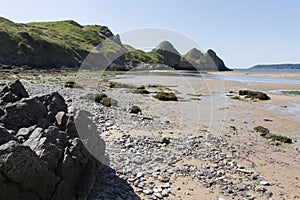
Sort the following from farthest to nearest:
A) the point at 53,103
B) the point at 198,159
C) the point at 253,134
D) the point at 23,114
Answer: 1. the point at 253,134
2. the point at 198,159
3. the point at 53,103
4. the point at 23,114

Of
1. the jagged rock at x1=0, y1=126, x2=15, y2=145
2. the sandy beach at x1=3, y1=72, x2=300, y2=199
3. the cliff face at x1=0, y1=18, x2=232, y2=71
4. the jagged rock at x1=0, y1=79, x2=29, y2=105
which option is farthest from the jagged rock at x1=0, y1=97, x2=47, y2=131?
the cliff face at x1=0, y1=18, x2=232, y2=71

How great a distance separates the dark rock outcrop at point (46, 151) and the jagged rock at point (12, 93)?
0.05 m

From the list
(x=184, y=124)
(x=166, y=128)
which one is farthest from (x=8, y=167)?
(x=184, y=124)

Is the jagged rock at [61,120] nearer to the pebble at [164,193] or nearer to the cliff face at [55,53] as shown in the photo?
the pebble at [164,193]

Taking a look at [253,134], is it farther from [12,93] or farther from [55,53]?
[55,53]

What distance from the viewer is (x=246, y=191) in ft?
31.6

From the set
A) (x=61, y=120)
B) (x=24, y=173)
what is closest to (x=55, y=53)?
(x=61, y=120)

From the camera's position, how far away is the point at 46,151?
680 cm

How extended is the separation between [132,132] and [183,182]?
597 cm

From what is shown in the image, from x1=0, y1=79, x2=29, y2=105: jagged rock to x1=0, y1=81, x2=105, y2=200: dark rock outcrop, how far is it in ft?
0.16

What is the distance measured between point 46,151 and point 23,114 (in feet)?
6.49

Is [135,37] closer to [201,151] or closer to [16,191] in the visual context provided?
[201,151]

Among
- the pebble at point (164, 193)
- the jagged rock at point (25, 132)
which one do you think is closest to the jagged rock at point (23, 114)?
the jagged rock at point (25, 132)

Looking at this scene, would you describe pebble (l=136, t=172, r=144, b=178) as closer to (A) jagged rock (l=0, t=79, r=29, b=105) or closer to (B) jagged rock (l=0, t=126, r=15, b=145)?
(B) jagged rock (l=0, t=126, r=15, b=145)
